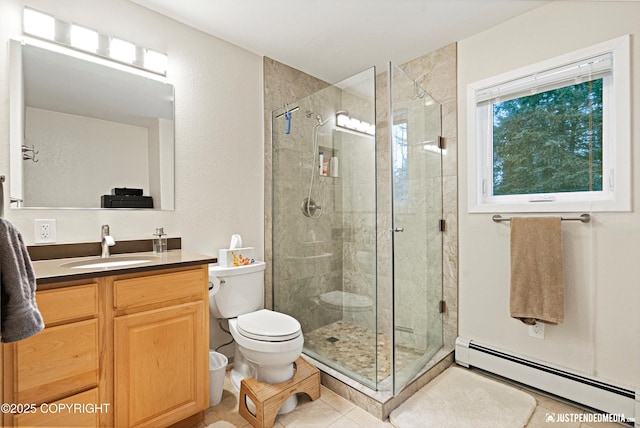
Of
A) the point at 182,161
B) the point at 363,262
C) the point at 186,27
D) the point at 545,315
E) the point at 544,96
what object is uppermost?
the point at 186,27

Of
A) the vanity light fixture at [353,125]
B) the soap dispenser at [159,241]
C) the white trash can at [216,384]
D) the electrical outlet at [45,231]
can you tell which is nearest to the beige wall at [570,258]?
the vanity light fixture at [353,125]

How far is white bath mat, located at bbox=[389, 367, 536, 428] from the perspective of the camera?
1644 millimetres

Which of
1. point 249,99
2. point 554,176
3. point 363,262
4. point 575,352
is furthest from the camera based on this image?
point 249,99

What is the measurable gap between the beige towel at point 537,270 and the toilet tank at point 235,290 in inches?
66.3

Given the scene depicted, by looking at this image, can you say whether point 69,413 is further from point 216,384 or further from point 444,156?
point 444,156

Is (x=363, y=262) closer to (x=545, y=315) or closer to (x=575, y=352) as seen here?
(x=545, y=315)

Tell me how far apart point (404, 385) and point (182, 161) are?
2.01 metres

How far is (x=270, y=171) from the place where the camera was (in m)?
2.56

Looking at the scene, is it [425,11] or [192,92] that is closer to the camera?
[425,11]

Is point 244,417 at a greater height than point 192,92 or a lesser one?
lesser

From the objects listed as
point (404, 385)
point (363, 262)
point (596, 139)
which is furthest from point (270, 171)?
point (596, 139)

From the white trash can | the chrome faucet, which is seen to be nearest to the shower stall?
the white trash can

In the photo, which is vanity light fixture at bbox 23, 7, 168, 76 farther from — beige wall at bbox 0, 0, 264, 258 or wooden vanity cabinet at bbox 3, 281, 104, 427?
wooden vanity cabinet at bbox 3, 281, 104, 427

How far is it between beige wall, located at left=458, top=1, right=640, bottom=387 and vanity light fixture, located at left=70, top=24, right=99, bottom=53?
2416 mm
